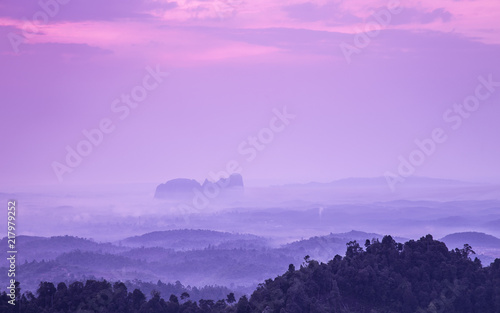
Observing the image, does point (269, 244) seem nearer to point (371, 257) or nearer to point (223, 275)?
point (223, 275)

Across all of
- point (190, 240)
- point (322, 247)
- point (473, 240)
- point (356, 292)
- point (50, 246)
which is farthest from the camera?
point (190, 240)

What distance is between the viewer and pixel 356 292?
39.2 m

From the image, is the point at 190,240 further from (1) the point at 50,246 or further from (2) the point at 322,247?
(2) the point at 322,247

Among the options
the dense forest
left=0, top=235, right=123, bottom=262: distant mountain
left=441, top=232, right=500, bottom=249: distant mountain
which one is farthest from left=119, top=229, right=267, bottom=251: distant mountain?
the dense forest

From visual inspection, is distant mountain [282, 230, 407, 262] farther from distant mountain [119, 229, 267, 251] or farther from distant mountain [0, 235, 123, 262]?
distant mountain [0, 235, 123, 262]

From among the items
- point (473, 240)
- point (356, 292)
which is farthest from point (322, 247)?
point (356, 292)

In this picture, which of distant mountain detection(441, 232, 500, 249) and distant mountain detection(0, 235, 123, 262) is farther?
distant mountain detection(0, 235, 123, 262)

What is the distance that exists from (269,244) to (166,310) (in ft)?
426

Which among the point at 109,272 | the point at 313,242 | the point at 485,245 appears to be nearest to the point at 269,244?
the point at 313,242

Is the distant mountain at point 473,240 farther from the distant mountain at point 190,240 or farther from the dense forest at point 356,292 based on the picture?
the dense forest at point 356,292

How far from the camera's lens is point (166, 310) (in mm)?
39156

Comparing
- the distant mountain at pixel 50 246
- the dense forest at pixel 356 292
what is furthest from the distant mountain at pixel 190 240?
the dense forest at pixel 356 292

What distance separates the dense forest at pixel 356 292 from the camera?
123ft

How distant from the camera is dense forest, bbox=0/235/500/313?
37.5 meters
